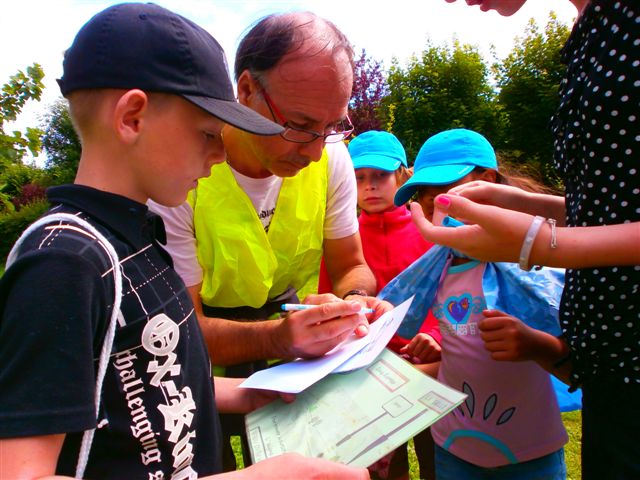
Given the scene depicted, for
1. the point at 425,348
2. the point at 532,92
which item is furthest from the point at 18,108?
the point at 532,92

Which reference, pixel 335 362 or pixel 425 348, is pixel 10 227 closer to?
pixel 425 348

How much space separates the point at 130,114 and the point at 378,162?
2.45 metres

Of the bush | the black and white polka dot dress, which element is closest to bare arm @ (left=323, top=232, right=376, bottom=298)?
the black and white polka dot dress

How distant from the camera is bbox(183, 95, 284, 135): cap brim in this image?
3.86 feet

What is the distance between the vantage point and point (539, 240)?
113cm

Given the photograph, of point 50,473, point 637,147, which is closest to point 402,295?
point 637,147

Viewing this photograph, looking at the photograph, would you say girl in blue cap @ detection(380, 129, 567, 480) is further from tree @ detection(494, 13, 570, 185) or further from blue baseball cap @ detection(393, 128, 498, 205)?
tree @ detection(494, 13, 570, 185)

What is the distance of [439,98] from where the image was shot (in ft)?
31.8

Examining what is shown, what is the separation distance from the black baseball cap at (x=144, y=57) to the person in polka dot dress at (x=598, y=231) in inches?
27.3

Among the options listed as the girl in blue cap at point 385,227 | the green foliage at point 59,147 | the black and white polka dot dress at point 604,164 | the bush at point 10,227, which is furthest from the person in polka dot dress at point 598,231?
the green foliage at point 59,147

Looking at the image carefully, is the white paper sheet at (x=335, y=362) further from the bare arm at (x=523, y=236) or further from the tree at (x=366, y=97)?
the tree at (x=366, y=97)

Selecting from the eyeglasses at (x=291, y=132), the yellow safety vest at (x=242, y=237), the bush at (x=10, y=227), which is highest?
the eyeglasses at (x=291, y=132)

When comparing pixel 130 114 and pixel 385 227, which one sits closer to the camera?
pixel 130 114

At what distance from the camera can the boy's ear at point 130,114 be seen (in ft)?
3.64
